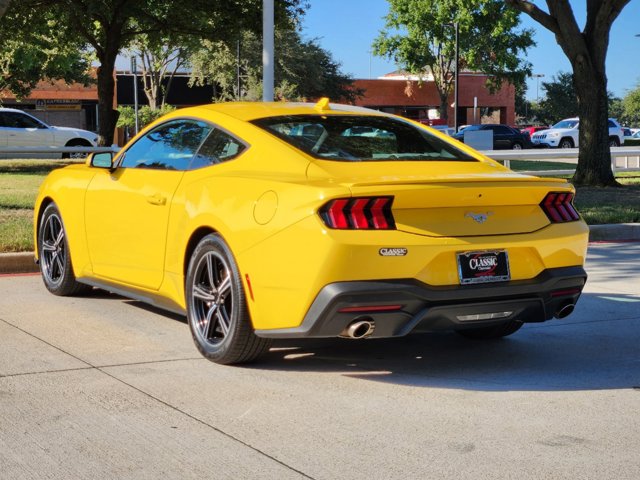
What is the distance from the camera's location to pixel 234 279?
18.4ft

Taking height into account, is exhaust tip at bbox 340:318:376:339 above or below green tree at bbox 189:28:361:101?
below

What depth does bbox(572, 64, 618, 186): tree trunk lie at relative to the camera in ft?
62.8

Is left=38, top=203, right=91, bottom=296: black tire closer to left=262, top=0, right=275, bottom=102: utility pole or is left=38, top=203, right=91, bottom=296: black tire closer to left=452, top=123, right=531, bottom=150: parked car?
left=262, top=0, right=275, bottom=102: utility pole

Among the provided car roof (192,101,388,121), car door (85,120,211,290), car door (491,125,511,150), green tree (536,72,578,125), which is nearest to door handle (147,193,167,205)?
car door (85,120,211,290)

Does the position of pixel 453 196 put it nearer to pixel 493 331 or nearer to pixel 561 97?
pixel 493 331

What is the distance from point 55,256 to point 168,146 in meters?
1.94

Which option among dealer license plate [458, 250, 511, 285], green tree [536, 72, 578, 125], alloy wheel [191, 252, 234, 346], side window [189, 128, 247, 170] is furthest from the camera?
green tree [536, 72, 578, 125]

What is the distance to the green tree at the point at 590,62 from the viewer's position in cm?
1888

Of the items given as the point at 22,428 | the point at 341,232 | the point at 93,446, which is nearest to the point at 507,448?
the point at 341,232

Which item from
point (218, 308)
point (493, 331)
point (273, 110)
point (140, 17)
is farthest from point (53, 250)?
point (140, 17)

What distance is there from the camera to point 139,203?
671 cm

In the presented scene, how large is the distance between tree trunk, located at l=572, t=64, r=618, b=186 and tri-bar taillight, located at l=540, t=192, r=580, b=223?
1383 cm

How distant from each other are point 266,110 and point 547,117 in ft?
334

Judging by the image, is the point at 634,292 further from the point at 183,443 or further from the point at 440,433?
the point at 183,443
